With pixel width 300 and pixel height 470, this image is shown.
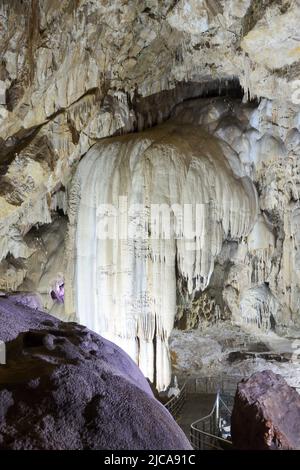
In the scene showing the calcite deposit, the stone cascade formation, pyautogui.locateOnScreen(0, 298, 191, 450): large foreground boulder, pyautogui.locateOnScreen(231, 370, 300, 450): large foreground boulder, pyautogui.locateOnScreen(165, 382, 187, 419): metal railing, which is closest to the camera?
pyautogui.locateOnScreen(0, 298, 191, 450): large foreground boulder

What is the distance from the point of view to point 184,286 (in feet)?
26.3

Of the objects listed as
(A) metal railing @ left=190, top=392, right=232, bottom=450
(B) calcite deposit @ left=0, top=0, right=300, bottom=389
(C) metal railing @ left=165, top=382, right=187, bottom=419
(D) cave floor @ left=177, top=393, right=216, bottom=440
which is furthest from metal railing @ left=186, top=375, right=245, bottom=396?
(A) metal railing @ left=190, top=392, right=232, bottom=450

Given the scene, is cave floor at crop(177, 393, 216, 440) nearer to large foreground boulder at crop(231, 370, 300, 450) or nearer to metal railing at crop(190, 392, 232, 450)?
metal railing at crop(190, 392, 232, 450)

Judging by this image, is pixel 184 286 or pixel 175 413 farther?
pixel 184 286

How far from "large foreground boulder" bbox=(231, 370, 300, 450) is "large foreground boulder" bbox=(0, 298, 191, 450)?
131 inches

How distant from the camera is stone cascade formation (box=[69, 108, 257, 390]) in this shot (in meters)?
6.64

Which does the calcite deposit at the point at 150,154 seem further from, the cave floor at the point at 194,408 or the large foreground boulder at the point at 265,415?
the large foreground boulder at the point at 265,415

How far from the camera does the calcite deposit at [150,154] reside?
5.73m

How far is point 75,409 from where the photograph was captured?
176 cm

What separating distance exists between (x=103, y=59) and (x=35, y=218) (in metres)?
2.73

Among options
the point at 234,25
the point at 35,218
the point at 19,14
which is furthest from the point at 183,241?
the point at 19,14

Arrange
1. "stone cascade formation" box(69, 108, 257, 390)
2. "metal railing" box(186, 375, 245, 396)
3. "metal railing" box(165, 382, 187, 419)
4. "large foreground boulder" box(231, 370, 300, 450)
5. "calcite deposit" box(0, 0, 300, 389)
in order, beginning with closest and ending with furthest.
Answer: "large foreground boulder" box(231, 370, 300, 450) → "calcite deposit" box(0, 0, 300, 389) → "stone cascade formation" box(69, 108, 257, 390) → "metal railing" box(165, 382, 187, 419) → "metal railing" box(186, 375, 245, 396)

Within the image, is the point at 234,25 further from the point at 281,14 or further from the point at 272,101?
the point at 272,101

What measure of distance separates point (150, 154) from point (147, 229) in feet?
3.50
